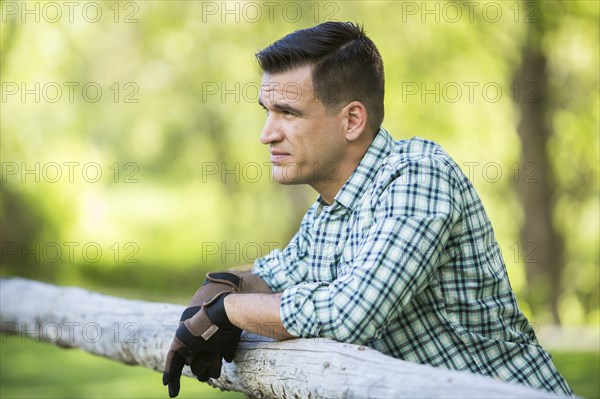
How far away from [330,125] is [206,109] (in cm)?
1174

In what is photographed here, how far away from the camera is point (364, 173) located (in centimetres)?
247

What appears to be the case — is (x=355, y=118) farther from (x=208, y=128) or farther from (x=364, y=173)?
(x=208, y=128)

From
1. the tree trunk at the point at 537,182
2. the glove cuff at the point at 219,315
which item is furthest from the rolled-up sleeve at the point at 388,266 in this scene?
the tree trunk at the point at 537,182

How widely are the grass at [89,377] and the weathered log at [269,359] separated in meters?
1.83

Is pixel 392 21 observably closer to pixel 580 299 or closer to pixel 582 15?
pixel 582 15

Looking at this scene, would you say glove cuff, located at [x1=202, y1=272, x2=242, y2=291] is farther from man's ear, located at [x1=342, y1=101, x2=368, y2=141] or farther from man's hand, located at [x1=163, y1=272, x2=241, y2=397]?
man's ear, located at [x1=342, y1=101, x2=368, y2=141]

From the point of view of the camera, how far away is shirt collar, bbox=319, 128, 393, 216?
7.97 ft

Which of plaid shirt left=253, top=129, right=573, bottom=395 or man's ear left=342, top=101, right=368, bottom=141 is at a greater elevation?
man's ear left=342, top=101, right=368, bottom=141

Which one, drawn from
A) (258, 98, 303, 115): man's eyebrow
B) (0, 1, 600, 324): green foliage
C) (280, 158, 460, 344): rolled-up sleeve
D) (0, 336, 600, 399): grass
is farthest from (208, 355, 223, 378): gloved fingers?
(0, 1, 600, 324): green foliage

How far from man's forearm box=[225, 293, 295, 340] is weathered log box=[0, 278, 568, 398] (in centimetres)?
6

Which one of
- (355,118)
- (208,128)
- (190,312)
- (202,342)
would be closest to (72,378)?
(190,312)

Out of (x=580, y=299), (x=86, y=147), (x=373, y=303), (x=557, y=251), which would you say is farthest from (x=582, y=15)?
(x=86, y=147)

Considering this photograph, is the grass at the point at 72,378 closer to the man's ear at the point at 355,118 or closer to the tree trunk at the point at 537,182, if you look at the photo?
the man's ear at the point at 355,118

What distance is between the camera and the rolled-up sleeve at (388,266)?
204cm
